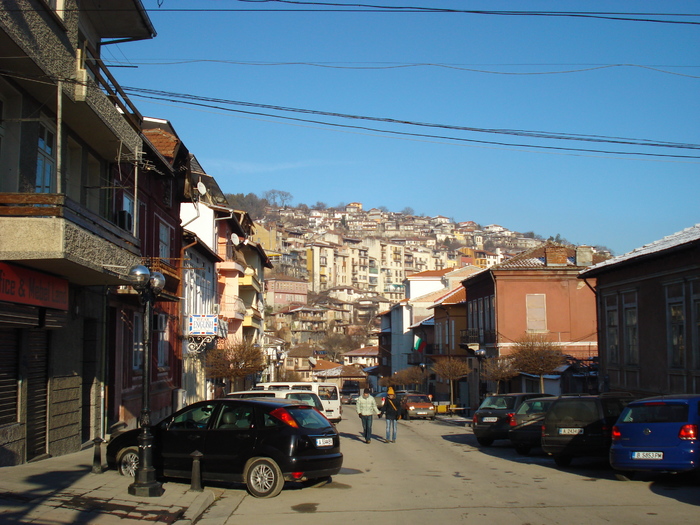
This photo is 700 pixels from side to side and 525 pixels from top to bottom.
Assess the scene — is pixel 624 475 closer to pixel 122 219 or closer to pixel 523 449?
pixel 523 449

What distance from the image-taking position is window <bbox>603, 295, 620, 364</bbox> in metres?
26.2

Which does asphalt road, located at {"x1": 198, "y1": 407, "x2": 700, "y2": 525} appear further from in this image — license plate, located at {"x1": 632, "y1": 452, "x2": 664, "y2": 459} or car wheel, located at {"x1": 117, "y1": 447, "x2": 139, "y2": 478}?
car wheel, located at {"x1": 117, "y1": 447, "x2": 139, "y2": 478}

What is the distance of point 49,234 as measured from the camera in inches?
462

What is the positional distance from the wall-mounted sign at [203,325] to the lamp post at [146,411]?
16560 millimetres

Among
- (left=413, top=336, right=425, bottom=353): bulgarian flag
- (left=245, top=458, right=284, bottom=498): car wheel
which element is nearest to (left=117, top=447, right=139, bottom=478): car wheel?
(left=245, top=458, right=284, bottom=498): car wheel

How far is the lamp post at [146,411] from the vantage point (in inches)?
412

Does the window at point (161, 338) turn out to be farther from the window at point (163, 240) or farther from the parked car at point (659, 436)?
the parked car at point (659, 436)

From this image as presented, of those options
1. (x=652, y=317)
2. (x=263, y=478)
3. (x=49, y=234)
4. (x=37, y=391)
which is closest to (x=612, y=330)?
(x=652, y=317)

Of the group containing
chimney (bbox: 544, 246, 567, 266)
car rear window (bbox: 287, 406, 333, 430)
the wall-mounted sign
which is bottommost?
car rear window (bbox: 287, 406, 333, 430)

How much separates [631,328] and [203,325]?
633 inches

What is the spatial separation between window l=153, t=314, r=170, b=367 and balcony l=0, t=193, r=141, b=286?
9685mm

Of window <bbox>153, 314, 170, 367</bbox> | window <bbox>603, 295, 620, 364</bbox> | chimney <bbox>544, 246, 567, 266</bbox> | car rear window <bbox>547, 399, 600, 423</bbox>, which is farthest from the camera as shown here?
chimney <bbox>544, 246, 567, 266</bbox>

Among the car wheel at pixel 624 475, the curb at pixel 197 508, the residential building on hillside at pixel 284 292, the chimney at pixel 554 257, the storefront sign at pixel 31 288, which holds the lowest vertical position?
the car wheel at pixel 624 475

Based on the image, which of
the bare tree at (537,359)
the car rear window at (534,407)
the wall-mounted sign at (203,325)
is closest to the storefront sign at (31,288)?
the car rear window at (534,407)
